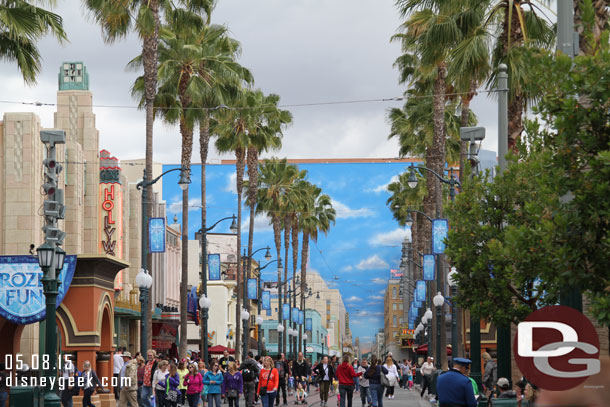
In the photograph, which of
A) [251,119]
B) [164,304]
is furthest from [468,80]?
[164,304]

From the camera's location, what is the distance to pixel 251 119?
52000 mm

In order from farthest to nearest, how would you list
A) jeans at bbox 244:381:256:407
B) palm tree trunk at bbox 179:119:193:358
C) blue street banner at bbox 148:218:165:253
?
palm tree trunk at bbox 179:119:193:358 → blue street banner at bbox 148:218:165:253 → jeans at bbox 244:381:256:407

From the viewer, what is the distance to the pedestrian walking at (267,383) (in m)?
27.9

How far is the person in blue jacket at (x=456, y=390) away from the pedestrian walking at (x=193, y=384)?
535 inches

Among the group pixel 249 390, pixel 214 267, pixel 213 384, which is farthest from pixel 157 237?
pixel 214 267

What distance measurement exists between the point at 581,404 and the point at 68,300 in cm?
2642

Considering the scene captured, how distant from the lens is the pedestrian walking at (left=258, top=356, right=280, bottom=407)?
91.5 ft

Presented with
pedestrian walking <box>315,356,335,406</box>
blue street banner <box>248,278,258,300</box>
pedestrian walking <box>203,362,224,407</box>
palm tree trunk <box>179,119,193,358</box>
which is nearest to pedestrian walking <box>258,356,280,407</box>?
pedestrian walking <box>203,362,224,407</box>

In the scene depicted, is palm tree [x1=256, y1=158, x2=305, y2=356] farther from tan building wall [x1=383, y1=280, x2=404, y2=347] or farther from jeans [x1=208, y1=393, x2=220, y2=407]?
tan building wall [x1=383, y1=280, x2=404, y2=347]

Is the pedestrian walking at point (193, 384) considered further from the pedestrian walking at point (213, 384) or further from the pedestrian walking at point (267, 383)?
the pedestrian walking at point (267, 383)

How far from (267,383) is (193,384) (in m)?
2.93

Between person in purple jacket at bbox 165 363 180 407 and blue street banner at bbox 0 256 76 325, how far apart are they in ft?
19.5

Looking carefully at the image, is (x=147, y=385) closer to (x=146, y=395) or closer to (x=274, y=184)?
(x=146, y=395)

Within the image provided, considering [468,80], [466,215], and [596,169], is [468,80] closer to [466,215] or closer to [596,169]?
[466,215]
